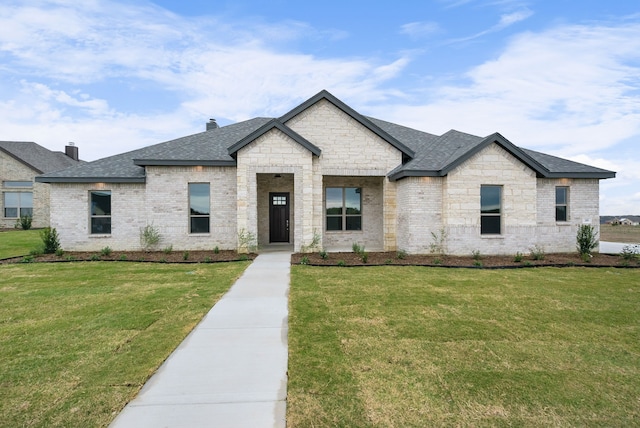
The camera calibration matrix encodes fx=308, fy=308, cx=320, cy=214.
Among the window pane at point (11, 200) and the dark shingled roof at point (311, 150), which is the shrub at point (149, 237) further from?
the window pane at point (11, 200)

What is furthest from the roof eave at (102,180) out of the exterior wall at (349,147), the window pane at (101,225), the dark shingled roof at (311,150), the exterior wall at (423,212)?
the exterior wall at (423,212)

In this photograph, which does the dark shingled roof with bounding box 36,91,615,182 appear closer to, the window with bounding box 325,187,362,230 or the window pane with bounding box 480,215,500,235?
the window with bounding box 325,187,362,230

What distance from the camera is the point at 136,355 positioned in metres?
3.97

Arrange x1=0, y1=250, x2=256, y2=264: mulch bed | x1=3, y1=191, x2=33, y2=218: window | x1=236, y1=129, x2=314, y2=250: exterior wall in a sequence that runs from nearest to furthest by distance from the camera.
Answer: x1=0, y1=250, x2=256, y2=264: mulch bed, x1=236, y1=129, x2=314, y2=250: exterior wall, x1=3, y1=191, x2=33, y2=218: window

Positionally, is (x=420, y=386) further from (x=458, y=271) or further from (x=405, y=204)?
(x=405, y=204)

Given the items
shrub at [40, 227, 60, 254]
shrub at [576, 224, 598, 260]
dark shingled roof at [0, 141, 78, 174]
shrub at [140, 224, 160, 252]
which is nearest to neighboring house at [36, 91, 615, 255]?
shrub at [140, 224, 160, 252]

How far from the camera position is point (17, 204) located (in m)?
26.7

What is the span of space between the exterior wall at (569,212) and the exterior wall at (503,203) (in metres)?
1.46

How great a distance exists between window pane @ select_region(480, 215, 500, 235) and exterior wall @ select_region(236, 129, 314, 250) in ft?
23.4

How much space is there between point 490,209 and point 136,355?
13.1 m

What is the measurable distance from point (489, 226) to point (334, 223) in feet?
22.2

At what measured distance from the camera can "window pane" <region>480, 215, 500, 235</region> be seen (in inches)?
502

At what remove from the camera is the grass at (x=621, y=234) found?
18053 mm

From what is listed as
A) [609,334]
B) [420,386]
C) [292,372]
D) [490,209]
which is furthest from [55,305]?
[490,209]
